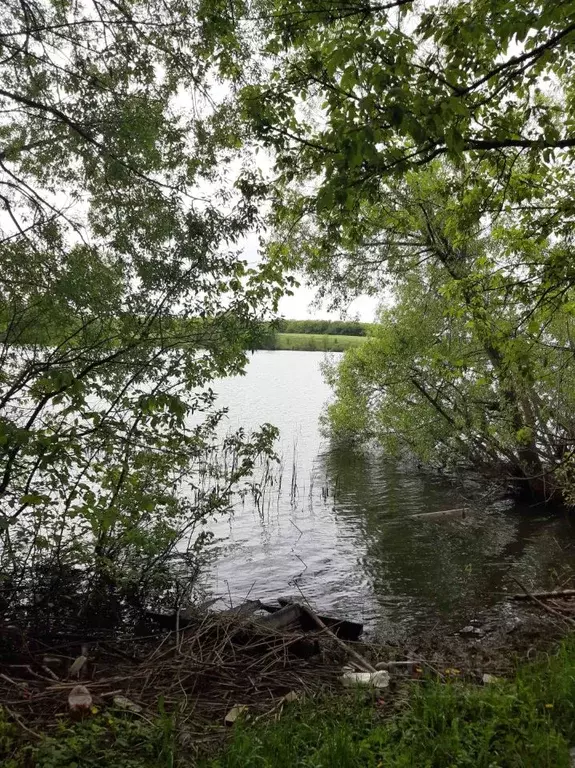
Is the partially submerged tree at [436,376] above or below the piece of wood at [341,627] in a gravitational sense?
above

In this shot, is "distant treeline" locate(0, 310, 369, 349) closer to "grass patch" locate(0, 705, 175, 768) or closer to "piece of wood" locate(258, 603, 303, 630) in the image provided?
"piece of wood" locate(258, 603, 303, 630)

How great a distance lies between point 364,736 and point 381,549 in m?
8.77

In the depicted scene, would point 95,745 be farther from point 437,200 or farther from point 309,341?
point 309,341

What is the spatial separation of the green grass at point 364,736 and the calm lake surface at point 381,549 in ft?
11.9

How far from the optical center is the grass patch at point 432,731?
394 centimetres

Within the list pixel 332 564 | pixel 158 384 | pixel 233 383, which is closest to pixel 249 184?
pixel 158 384

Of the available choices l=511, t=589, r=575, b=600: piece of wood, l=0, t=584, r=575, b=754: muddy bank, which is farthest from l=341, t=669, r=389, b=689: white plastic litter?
l=511, t=589, r=575, b=600: piece of wood

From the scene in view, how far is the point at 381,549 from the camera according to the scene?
12992 millimetres

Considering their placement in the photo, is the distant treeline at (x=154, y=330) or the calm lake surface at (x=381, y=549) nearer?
the distant treeline at (x=154, y=330)

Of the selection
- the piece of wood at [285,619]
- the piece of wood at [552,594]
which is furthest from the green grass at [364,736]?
the piece of wood at [552,594]

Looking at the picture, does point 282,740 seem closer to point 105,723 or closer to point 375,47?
point 105,723

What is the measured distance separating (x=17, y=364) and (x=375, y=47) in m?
5.09

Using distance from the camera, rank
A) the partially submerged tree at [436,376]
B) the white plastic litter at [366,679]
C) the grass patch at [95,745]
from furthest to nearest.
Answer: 1. the partially submerged tree at [436,376]
2. the white plastic litter at [366,679]
3. the grass patch at [95,745]

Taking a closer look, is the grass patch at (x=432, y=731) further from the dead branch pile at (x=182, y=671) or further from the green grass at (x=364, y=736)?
the dead branch pile at (x=182, y=671)
